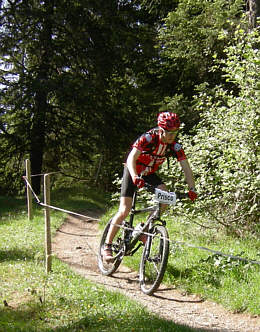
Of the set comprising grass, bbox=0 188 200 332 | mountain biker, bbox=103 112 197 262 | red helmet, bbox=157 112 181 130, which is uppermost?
red helmet, bbox=157 112 181 130

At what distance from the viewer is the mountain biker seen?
5.12m

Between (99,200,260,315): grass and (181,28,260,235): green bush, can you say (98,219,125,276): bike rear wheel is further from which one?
(181,28,260,235): green bush

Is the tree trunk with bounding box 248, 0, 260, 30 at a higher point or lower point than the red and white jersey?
higher

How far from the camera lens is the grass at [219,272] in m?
4.82

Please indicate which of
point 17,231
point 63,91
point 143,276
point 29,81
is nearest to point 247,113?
point 143,276

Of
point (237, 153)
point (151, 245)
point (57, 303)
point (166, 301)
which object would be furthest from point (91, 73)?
point (57, 303)

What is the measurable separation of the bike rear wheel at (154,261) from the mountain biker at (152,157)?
638 mm

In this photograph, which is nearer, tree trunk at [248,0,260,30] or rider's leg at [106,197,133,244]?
rider's leg at [106,197,133,244]

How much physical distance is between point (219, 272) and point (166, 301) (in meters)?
1.03

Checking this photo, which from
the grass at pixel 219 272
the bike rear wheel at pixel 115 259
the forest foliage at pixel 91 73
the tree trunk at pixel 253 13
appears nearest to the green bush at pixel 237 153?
the grass at pixel 219 272

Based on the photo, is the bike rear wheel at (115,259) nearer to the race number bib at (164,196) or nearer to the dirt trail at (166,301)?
the dirt trail at (166,301)

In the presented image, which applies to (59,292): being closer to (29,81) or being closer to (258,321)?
(258,321)

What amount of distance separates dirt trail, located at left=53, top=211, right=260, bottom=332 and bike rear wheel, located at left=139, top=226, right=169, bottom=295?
165 millimetres

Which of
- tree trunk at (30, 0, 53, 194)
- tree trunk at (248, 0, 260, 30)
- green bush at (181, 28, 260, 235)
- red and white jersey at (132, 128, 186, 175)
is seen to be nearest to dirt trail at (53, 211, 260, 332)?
red and white jersey at (132, 128, 186, 175)
